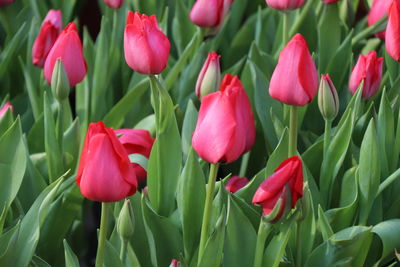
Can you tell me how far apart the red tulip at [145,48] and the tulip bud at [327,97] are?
0.69 feet

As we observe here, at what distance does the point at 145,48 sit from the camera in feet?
3.44

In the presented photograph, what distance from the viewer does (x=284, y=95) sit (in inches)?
40.2

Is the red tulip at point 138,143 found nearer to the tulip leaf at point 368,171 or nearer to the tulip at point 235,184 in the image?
the tulip at point 235,184

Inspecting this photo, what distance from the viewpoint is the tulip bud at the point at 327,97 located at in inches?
43.1

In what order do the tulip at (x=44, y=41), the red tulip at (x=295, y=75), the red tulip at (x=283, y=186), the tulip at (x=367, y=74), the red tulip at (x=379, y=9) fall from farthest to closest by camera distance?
the red tulip at (x=379, y=9)
the tulip at (x=44, y=41)
the tulip at (x=367, y=74)
the red tulip at (x=295, y=75)
the red tulip at (x=283, y=186)

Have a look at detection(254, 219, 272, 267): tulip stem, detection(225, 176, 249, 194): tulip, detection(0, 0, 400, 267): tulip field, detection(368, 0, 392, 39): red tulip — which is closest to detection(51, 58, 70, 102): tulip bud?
detection(0, 0, 400, 267): tulip field

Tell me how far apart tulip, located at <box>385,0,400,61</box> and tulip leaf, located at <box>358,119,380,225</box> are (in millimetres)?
134

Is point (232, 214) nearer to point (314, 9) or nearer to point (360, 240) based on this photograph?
point (360, 240)

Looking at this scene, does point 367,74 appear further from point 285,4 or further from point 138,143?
point 138,143

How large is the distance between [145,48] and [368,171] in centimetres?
35

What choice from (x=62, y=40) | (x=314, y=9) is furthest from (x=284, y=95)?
(x=314, y=9)

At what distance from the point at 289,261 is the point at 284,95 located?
0.23 metres

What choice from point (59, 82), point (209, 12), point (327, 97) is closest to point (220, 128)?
point (327, 97)

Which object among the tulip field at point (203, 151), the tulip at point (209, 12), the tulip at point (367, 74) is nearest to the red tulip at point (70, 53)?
the tulip field at point (203, 151)
